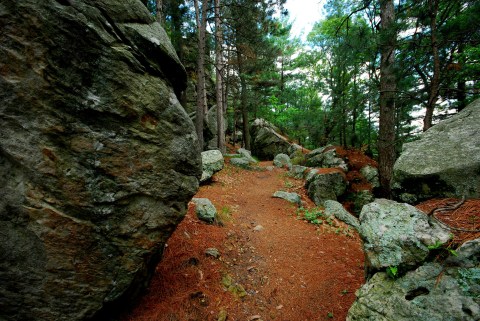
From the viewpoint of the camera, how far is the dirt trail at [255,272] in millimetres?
3258

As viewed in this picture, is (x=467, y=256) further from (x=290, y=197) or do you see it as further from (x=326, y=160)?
(x=326, y=160)

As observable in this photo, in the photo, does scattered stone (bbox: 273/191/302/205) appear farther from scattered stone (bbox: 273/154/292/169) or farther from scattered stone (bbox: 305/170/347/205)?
scattered stone (bbox: 273/154/292/169)

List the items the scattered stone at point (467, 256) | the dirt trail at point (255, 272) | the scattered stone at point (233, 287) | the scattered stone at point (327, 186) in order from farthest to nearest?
the scattered stone at point (327, 186) → the scattered stone at point (233, 287) → the dirt trail at point (255, 272) → the scattered stone at point (467, 256)

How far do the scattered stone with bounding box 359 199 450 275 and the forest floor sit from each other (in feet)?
0.72

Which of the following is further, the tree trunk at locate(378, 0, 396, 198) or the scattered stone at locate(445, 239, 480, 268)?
the tree trunk at locate(378, 0, 396, 198)

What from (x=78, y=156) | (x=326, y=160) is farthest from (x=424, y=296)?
(x=326, y=160)

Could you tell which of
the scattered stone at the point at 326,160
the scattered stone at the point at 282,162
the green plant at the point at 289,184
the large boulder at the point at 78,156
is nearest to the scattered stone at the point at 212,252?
the large boulder at the point at 78,156

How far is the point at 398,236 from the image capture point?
2375 millimetres

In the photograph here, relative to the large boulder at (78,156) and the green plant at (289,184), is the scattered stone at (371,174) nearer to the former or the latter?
the green plant at (289,184)

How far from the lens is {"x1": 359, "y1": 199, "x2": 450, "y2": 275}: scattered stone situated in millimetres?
2217

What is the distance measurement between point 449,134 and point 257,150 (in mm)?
17960

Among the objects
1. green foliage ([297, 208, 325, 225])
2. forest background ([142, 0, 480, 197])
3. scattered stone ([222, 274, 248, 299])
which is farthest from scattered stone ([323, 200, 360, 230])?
scattered stone ([222, 274, 248, 299])

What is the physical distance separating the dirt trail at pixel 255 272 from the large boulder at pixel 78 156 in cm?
81

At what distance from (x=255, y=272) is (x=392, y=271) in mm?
2661
